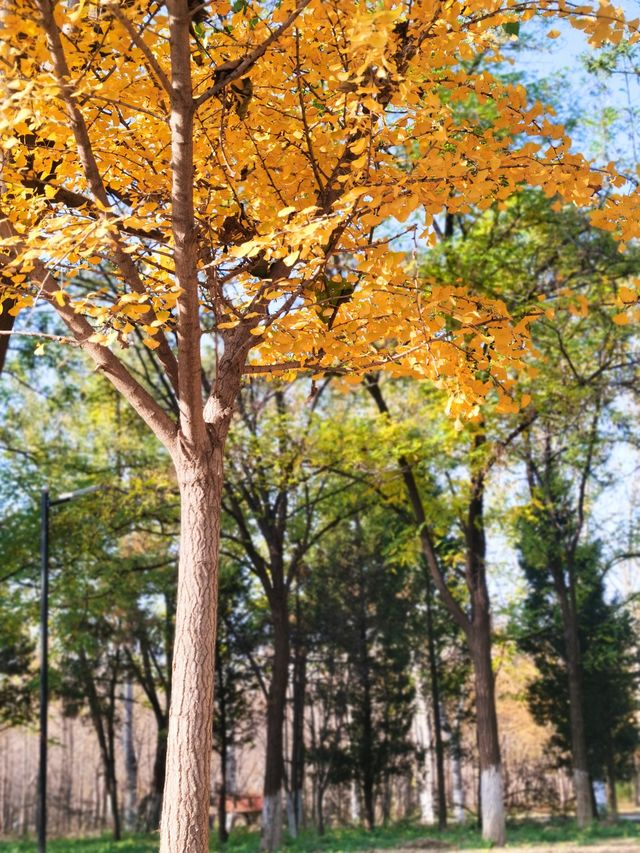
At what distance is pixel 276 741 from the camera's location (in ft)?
55.0

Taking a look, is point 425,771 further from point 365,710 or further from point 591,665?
point 591,665

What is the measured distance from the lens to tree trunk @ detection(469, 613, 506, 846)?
579 inches

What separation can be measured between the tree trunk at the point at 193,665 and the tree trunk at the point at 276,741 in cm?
1229

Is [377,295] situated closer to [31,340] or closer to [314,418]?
[314,418]

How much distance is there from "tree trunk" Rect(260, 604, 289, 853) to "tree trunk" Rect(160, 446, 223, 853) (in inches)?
484

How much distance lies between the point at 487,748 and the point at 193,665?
1146cm

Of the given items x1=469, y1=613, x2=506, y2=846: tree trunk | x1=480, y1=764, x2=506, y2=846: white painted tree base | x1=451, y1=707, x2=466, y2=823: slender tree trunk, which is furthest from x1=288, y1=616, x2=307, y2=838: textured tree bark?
x1=480, y1=764, x2=506, y2=846: white painted tree base

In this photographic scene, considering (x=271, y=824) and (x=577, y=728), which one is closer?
(x=271, y=824)

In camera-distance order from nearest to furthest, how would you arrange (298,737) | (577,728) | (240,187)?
1. (240,187)
2. (577,728)
3. (298,737)

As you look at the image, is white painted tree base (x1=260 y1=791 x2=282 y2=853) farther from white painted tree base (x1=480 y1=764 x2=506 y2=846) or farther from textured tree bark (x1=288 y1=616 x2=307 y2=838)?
textured tree bark (x1=288 y1=616 x2=307 y2=838)

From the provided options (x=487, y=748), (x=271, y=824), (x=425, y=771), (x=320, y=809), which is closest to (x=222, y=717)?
(x=320, y=809)

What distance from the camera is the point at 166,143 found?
17.6 feet

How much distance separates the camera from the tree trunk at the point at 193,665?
14.7 feet

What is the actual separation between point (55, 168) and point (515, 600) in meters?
21.9
